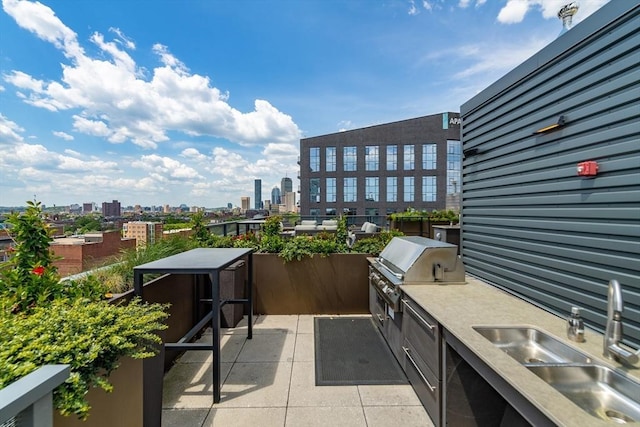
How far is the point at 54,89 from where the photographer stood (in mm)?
6383

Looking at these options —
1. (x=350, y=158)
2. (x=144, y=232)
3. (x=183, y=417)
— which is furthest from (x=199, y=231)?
(x=350, y=158)

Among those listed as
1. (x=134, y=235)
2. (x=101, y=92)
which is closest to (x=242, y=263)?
(x=134, y=235)

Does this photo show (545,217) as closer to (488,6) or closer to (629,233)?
(629,233)

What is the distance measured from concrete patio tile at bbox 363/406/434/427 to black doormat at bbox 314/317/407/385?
1.20ft

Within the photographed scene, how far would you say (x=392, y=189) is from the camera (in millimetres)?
28281

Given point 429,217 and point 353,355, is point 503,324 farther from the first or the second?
point 429,217

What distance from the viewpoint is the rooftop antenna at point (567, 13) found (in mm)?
2562

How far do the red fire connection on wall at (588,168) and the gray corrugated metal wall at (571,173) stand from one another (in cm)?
4

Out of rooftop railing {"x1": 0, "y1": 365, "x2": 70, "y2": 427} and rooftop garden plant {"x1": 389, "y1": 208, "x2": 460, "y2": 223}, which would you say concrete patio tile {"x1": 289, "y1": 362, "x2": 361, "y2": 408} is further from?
rooftop garden plant {"x1": 389, "y1": 208, "x2": 460, "y2": 223}

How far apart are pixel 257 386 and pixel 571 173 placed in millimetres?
3398

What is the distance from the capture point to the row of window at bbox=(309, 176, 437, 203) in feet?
91.9

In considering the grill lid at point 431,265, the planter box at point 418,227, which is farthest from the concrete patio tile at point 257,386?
the planter box at point 418,227

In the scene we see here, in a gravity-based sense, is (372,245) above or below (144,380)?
above

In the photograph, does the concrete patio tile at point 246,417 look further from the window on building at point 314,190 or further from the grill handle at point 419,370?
the window on building at point 314,190
